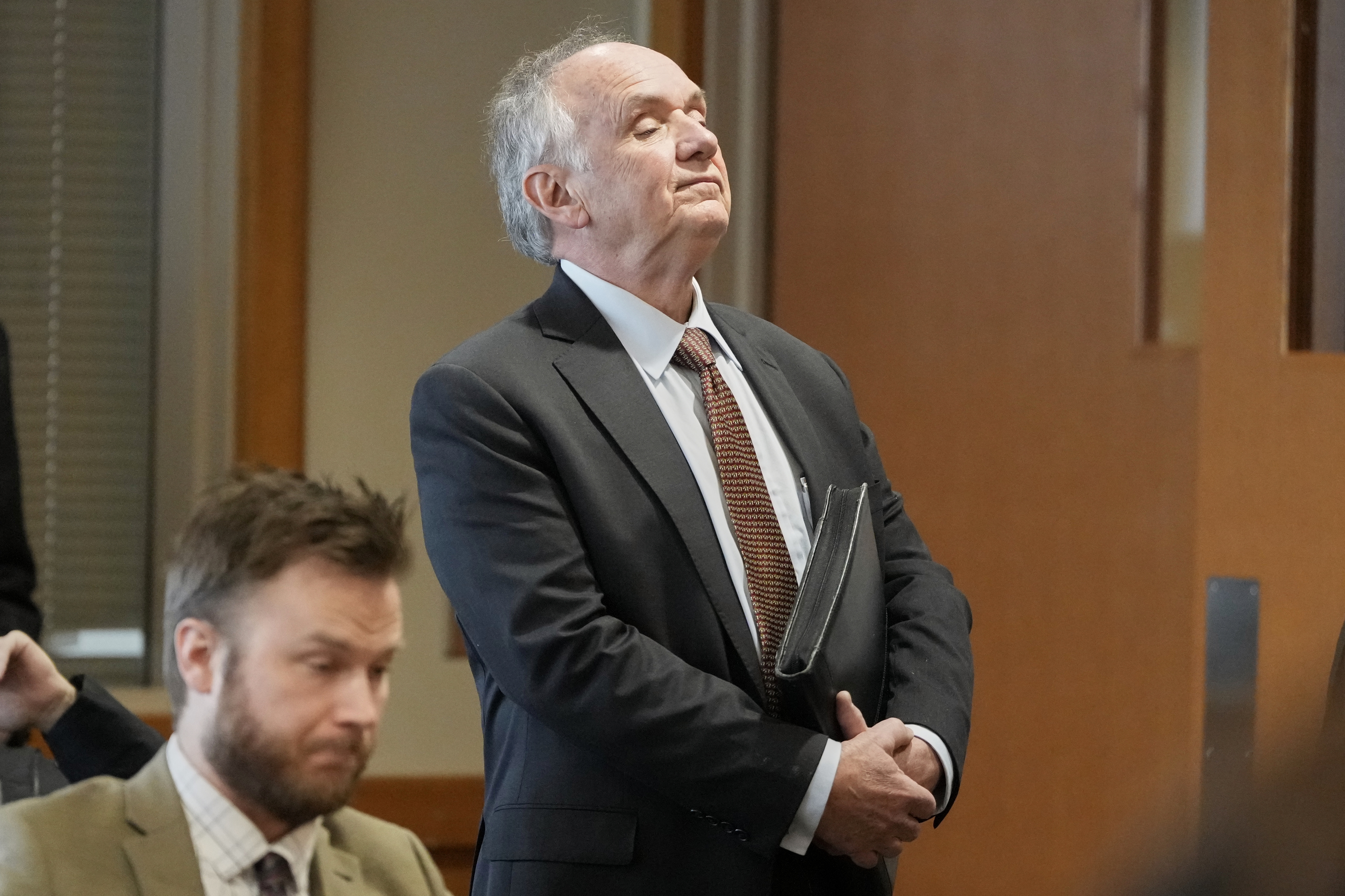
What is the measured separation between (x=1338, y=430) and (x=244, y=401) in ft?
6.20

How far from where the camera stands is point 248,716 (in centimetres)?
114

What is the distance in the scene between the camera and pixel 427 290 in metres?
2.99

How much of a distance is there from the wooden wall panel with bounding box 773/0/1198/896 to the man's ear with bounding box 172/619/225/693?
1.60 metres

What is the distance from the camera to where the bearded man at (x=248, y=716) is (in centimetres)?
114

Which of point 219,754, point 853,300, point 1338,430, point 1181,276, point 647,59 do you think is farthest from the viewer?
point 853,300

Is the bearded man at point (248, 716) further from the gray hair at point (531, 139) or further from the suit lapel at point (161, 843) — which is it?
the gray hair at point (531, 139)

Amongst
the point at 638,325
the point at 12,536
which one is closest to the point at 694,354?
the point at 638,325

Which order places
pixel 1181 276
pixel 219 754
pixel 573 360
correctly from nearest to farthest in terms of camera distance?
1. pixel 219 754
2. pixel 573 360
3. pixel 1181 276

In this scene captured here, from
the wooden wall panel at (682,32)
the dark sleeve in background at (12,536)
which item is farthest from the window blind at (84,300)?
the wooden wall panel at (682,32)

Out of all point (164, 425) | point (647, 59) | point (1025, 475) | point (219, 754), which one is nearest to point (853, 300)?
point (1025, 475)

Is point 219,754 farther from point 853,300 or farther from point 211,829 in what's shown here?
point 853,300

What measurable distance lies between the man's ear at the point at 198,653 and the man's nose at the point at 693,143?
34.6 inches

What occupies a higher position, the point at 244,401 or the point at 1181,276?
the point at 1181,276

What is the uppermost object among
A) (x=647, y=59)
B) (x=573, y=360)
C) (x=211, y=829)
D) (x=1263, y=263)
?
(x=647, y=59)
